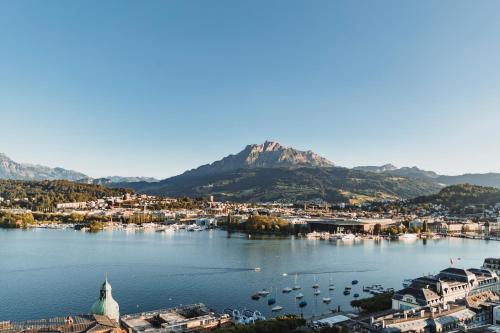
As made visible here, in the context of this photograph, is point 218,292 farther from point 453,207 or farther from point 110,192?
point 110,192

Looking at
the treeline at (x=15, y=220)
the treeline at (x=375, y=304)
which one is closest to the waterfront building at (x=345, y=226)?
the treeline at (x=15, y=220)

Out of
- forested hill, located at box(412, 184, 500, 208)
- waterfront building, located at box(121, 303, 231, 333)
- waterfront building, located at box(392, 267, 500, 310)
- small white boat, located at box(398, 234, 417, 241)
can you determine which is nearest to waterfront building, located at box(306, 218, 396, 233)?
small white boat, located at box(398, 234, 417, 241)

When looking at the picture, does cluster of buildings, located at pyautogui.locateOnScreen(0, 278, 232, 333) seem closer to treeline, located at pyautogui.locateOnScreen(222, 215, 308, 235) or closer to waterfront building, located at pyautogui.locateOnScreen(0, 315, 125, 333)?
waterfront building, located at pyautogui.locateOnScreen(0, 315, 125, 333)

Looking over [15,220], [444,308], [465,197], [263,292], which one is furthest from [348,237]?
[465,197]

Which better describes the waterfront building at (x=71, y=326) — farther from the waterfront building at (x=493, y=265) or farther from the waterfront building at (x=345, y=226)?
the waterfront building at (x=345, y=226)

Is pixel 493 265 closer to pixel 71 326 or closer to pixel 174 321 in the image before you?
pixel 174 321

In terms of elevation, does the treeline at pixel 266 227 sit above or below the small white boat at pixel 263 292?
above
